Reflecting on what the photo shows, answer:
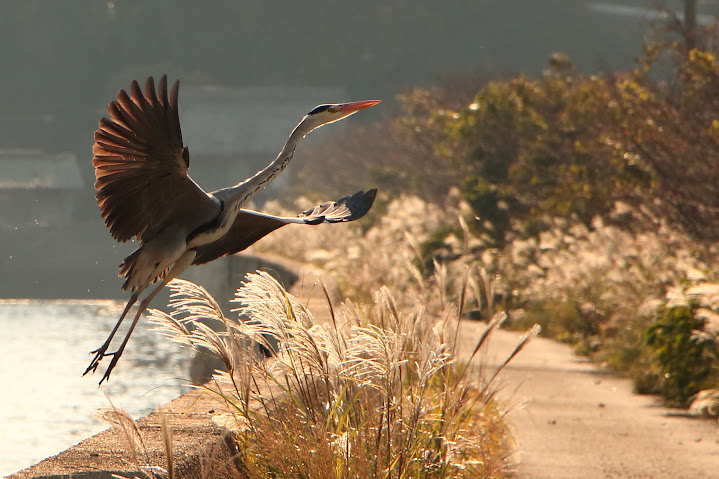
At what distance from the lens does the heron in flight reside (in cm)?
389

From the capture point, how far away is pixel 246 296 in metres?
4.16

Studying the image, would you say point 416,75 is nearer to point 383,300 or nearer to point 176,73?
point 176,73

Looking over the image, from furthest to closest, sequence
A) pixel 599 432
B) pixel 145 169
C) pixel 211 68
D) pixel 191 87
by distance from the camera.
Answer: pixel 211 68
pixel 191 87
pixel 599 432
pixel 145 169

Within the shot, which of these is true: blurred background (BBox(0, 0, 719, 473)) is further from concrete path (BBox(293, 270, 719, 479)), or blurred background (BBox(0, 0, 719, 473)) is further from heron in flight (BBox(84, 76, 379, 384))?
concrete path (BBox(293, 270, 719, 479))

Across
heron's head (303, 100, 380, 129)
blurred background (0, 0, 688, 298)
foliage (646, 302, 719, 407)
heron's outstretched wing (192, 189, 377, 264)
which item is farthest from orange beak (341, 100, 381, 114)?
blurred background (0, 0, 688, 298)

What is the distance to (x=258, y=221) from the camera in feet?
15.8

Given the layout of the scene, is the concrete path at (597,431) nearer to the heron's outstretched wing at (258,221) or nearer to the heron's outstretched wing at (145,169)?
the heron's outstretched wing at (258,221)

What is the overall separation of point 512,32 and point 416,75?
9.08 metres

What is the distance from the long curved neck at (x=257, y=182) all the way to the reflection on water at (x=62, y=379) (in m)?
1.13

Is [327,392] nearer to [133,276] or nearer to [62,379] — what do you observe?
[133,276]

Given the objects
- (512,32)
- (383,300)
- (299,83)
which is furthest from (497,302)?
(512,32)

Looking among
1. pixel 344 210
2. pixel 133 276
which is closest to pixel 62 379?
pixel 344 210

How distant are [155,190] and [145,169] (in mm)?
127

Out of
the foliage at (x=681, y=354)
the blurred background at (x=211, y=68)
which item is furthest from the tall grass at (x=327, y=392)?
the blurred background at (x=211, y=68)
